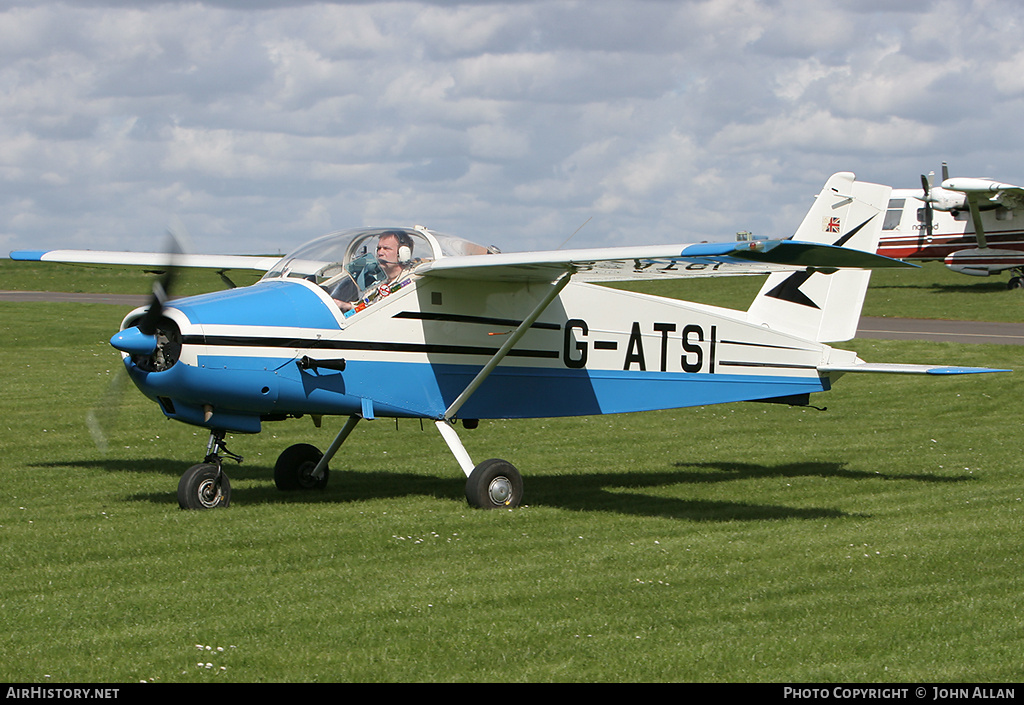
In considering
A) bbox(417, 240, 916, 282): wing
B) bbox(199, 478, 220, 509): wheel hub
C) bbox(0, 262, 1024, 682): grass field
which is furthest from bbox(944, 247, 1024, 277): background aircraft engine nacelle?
bbox(199, 478, 220, 509): wheel hub

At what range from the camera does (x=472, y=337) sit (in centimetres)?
1159

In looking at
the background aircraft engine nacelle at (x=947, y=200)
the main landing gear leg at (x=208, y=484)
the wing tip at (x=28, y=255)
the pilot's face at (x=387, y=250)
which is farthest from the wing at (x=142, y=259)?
the background aircraft engine nacelle at (x=947, y=200)

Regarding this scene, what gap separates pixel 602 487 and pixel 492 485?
7.20ft

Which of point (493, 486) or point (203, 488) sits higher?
point (203, 488)

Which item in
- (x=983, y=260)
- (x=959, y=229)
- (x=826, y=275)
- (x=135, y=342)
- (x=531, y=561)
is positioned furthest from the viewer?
(x=959, y=229)

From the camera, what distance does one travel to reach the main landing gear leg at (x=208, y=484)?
33.8 ft

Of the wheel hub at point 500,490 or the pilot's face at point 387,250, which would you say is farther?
the pilot's face at point 387,250

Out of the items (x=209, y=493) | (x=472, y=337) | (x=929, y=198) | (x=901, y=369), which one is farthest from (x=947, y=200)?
(x=209, y=493)

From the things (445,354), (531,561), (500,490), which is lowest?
(531,561)

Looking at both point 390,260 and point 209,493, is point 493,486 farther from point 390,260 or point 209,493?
point 209,493

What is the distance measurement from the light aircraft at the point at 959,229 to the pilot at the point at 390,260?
37717mm

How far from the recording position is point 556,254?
10.4m

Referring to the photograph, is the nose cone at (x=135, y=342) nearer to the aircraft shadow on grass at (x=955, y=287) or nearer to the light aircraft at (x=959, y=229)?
the light aircraft at (x=959, y=229)

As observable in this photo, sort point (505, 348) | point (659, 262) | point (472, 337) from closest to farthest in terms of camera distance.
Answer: point (659, 262)
point (505, 348)
point (472, 337)
